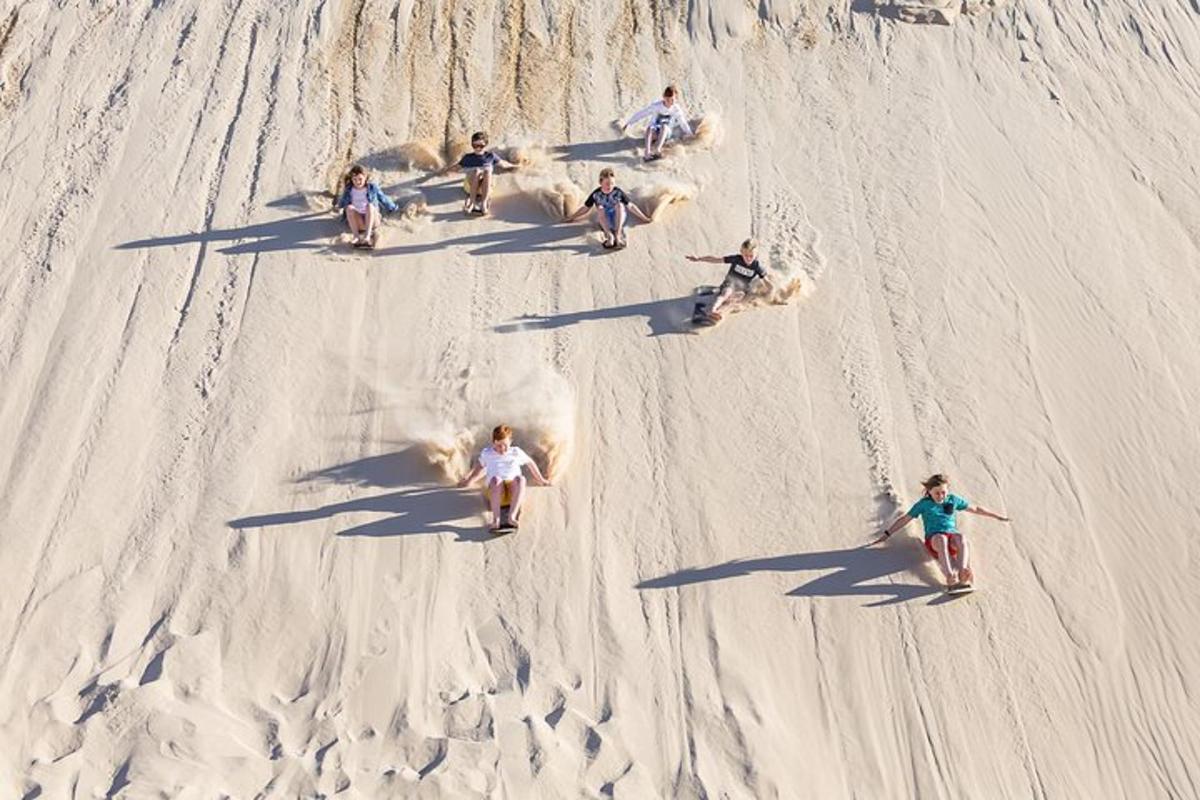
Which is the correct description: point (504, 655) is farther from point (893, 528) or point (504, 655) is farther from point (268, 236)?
point (268, 236)

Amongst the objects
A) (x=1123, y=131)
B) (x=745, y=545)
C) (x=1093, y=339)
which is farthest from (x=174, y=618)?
(x=1123, y=131)

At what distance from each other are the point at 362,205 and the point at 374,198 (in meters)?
0.17

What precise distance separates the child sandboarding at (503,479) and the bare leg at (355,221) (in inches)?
111

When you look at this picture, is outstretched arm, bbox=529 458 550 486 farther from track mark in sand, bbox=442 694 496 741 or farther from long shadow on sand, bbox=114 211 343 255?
long shadow on sand, bbox=114 211 343 255

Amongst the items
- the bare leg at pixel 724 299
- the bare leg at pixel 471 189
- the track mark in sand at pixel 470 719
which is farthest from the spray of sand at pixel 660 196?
the track mark in sand at pixel 470 719

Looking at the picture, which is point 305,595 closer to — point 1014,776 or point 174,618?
point 174,618

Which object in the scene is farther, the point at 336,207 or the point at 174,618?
the point at 336,207

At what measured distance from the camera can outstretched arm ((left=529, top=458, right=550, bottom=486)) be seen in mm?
9289

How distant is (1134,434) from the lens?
32.1ft

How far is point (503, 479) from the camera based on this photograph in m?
9.13

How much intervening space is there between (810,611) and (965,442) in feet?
6.50

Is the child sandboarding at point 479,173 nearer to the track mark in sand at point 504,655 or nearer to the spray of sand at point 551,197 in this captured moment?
the spray of sand at point 551,197

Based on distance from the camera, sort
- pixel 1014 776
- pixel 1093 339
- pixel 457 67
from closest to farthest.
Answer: pixel 1014 776
pixel 1093 339
pixel 457 67

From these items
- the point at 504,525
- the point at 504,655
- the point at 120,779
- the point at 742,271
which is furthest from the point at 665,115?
the point at 120,779
